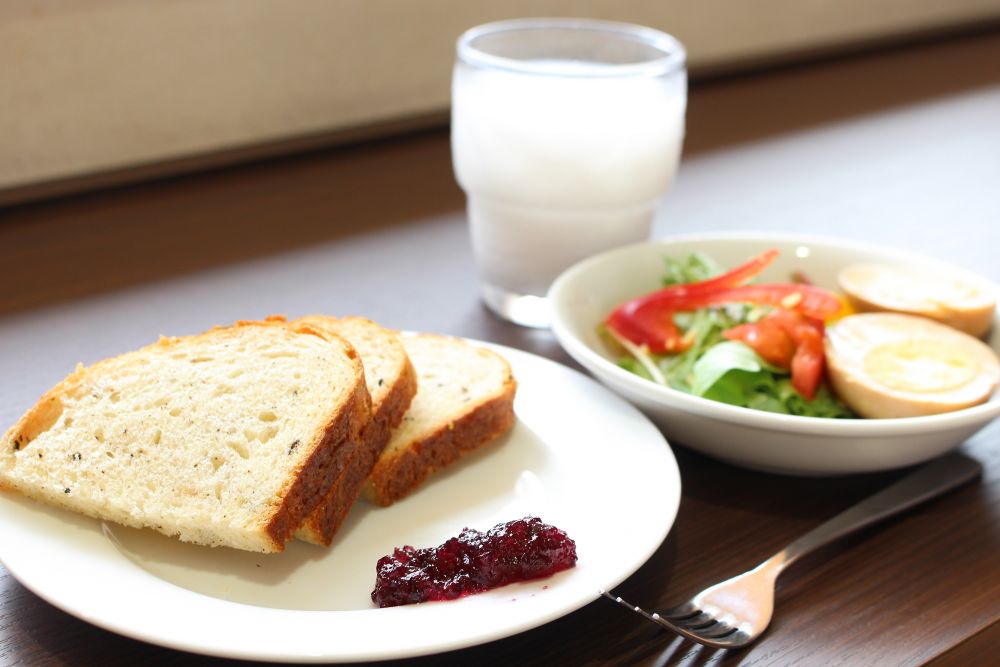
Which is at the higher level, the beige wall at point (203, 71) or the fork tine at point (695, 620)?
the beige wall at point (203, 71)

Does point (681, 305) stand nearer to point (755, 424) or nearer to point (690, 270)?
point (690, 270)

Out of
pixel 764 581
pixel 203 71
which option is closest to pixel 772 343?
pixel 764 581

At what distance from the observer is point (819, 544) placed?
1.18m

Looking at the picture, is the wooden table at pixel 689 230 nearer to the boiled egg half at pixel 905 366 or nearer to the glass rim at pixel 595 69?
the boiled egg half at pixel 905 366

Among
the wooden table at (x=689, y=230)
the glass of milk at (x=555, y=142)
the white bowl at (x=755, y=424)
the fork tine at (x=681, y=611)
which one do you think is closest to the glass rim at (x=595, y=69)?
the glass of milk at (x=555, y=142)

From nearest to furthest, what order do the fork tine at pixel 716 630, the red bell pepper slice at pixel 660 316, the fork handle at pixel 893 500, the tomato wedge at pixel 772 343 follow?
the fork tine at pixel 716 630
the fork handle at pixel 893 500
the tomato wedge at pixel 772 343
the red bell pepper slice at pixel 660 316

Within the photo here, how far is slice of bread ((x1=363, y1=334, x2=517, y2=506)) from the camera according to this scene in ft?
4.00

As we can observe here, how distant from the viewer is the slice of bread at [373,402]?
3.65ft

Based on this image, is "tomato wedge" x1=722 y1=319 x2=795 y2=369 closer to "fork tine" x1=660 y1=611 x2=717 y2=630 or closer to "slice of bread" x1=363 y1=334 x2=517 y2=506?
"slice of bread" x1=363 y1=334 x2=517 y2=506

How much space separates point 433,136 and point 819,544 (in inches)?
72.1

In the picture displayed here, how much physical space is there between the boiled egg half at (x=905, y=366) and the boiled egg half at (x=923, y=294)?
0.04 metres

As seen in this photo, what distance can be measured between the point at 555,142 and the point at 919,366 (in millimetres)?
626

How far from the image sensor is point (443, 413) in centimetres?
131

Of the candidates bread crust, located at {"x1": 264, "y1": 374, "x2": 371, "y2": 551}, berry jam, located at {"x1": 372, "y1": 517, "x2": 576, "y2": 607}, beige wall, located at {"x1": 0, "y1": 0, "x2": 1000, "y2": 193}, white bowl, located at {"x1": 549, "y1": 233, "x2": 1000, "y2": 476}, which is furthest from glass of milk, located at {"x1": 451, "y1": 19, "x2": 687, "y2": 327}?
beige wall, located at {"x1": 0, "y1": 0, "x2": 1000, "y2": 193}
